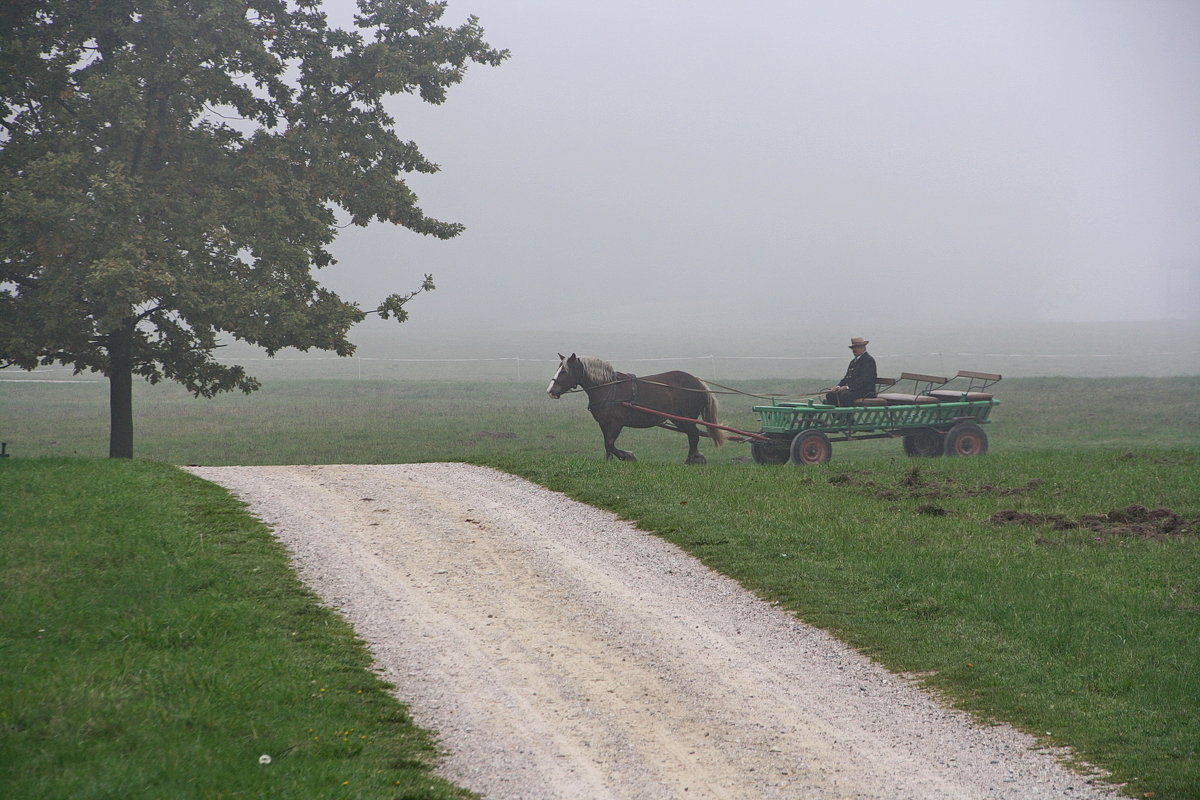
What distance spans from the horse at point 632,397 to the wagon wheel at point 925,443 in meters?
4.28

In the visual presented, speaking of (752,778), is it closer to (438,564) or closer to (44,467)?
(438,564)

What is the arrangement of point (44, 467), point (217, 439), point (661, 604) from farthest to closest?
1. point (217, 439)
2. point (44, 467)
3. point (661, 604)

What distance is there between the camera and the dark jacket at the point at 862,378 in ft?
72.7

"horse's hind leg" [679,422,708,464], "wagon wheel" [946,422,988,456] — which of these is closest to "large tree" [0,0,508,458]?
"horse's hind leg" [679,422,708,464]

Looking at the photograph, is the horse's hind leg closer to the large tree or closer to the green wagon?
the green wagon

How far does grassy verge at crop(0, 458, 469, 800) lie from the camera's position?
289 inches

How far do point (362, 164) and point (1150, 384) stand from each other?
128 feet

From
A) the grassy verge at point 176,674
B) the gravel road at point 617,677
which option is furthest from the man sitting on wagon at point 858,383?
the grassy verge at point 176,674

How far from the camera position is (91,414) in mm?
44125

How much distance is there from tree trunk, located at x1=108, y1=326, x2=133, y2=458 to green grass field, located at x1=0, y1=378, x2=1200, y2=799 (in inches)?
191

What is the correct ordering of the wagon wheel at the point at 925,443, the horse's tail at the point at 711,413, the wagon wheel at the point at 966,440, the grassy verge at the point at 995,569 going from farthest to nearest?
1. the horse's tail at the point at 711,413
2. the wagon wheel at the point at 925,443
3. the wagon wheel at the point at 966,440
4. the grassy verge at the point at 995,569

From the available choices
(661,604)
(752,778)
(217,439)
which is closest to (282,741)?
(752,778)

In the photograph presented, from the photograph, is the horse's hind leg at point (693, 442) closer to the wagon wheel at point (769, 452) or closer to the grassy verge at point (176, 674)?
the wagon wheel at point (769, 452)

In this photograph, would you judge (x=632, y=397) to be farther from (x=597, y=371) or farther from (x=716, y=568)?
(x=716, y=568)
